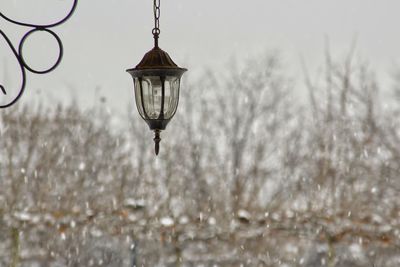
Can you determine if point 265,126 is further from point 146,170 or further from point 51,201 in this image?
point 51,201

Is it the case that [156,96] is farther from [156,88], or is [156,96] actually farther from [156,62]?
[156,62]

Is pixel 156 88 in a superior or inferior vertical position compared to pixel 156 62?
inferior

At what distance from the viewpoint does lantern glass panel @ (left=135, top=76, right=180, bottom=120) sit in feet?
12.2

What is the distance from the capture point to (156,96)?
3.71 m

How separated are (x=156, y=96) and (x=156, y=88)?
4 centimetres

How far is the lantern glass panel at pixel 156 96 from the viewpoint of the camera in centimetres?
371

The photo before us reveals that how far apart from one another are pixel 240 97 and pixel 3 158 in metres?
7.53

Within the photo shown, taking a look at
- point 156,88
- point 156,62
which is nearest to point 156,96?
point 156,88

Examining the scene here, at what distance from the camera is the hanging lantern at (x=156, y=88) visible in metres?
3.71

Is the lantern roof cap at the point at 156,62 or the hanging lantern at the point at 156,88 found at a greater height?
the lantern roof cap at the point at 156,62

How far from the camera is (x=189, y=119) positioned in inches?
687

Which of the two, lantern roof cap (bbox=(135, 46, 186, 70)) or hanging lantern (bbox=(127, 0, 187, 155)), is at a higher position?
lantern roof cap (bbox=(135, 46, 186, 70))

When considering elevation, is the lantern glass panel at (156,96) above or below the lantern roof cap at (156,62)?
below

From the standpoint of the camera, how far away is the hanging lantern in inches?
146
